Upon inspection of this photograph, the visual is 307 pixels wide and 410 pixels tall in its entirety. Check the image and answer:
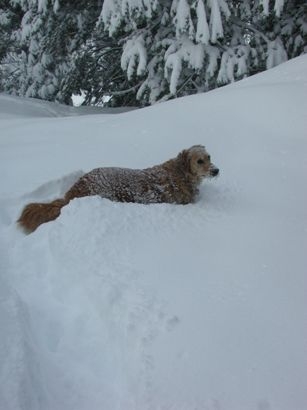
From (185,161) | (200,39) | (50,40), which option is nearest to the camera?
(185,161)

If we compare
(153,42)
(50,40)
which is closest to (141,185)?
(153,42)

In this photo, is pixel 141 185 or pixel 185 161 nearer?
pixel 141 185

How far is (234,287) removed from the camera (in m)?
2.99

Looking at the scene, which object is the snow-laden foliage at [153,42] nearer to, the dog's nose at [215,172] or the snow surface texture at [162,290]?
the snow surface texture at [162,290]

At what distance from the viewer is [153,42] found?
388 inches

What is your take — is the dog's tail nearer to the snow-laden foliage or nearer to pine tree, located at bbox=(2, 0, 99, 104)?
the snow-laden foliage

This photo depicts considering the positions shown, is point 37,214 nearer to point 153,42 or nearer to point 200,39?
point 200,39

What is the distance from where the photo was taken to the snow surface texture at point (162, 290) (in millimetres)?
2312

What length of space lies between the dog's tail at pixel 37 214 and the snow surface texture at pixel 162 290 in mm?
162

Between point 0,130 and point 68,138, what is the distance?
1.50m

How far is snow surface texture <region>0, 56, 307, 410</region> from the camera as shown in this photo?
2.31 m

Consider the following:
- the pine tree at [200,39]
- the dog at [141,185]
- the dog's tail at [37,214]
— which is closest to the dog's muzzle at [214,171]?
the dog at [141,185]

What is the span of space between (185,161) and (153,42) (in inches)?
226

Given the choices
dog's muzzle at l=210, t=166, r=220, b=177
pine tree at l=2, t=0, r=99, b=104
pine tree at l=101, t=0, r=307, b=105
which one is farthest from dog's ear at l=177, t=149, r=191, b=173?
pine tree at l=2, t=0, r=99, b=104
